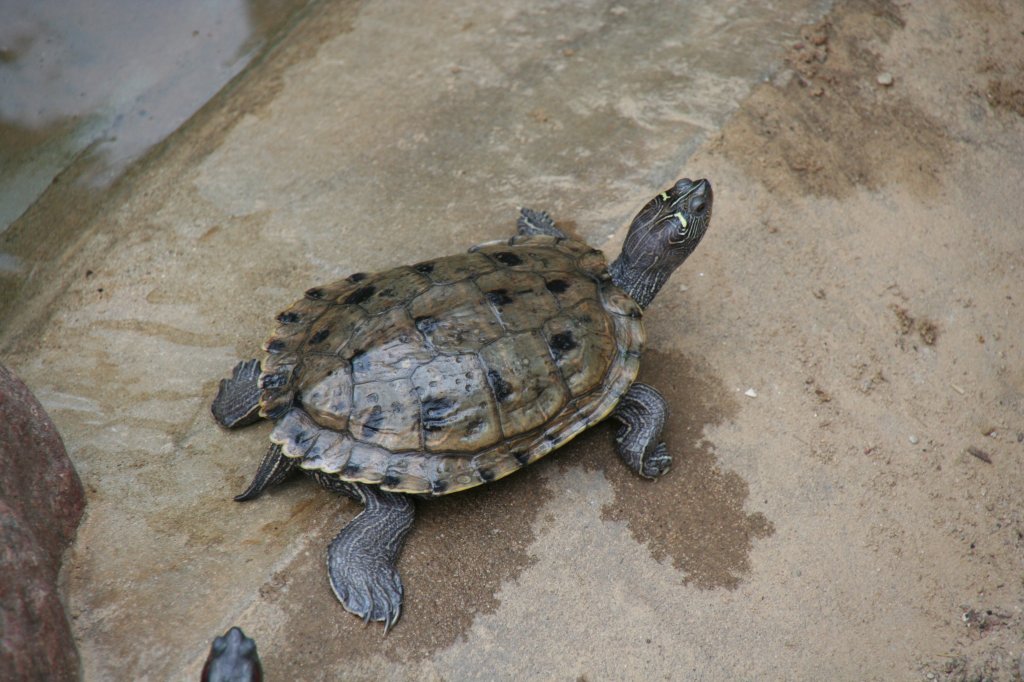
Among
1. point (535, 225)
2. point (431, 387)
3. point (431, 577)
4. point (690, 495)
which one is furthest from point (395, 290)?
point (690, 495)

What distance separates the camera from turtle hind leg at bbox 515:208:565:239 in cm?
567

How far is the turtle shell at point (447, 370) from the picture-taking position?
4.23 m

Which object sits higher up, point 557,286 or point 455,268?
point 455,268

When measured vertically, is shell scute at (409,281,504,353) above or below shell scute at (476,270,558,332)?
above

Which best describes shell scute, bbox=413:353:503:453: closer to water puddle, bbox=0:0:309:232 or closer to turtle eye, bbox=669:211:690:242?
turtle eye, bbox=669:211:690:242

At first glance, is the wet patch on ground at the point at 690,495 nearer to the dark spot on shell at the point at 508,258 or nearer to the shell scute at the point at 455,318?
Answer: the shell scute at the point at 455,318

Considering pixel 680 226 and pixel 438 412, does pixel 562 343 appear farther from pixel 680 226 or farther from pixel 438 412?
pixel 680 226

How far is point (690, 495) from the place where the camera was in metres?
4.66

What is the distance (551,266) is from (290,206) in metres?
Result: 2.61

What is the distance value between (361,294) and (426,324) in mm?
577

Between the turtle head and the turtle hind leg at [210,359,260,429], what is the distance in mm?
2385

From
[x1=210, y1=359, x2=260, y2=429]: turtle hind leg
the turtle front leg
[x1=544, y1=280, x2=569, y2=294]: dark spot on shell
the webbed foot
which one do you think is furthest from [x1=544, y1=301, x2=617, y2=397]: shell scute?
[x1=210, y1=359, x2=260, y2=429]: turtle hind leg

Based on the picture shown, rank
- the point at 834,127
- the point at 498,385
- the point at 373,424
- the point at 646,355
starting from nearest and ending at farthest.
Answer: the point at 373,424 → the point at 498,385 → the point at 646,355 → the point at 834,127

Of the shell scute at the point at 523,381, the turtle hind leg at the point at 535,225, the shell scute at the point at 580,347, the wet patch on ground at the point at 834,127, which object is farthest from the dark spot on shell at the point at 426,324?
the wet patch on ground at the point at 834,127
